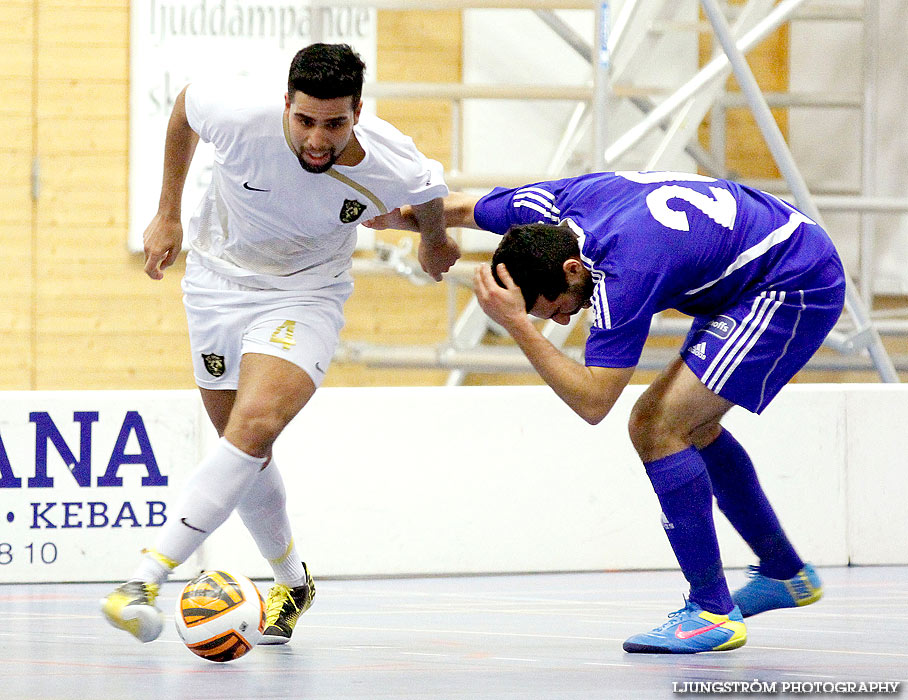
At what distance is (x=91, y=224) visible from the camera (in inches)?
306

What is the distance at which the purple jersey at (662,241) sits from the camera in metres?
3.03

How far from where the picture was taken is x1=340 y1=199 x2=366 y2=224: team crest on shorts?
3.35 meters

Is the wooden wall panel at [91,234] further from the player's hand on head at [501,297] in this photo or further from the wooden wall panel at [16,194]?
the player's hand on head at [501,297]

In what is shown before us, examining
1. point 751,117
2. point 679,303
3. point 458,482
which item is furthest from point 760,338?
point 751,117

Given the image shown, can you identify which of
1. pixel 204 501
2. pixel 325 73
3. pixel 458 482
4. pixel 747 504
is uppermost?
pixel 325 73

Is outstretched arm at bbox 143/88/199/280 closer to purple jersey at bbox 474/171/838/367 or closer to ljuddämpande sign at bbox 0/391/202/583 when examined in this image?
purple jersey at bbox 474/171/838/367

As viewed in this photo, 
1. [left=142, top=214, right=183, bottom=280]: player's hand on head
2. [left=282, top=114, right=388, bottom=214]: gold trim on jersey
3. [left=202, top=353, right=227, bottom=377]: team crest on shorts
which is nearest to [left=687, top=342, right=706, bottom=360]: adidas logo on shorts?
[left=282, top=114, right=388, bottom=214]: gold trim on jersey

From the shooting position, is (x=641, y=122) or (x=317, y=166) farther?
(x=641, y=122)

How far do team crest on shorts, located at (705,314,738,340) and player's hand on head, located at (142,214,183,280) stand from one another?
4.66ft

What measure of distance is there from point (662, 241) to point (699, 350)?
35 cm

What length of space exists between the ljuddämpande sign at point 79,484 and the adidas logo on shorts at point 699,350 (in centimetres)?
216

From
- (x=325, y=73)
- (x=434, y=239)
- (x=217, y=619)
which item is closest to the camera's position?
(x=325, y=73)

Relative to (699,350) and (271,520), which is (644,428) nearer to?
(699,350)

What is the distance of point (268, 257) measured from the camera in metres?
3.45
